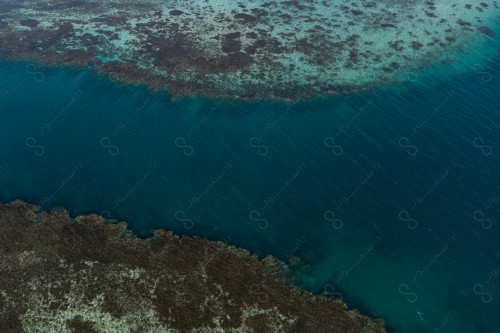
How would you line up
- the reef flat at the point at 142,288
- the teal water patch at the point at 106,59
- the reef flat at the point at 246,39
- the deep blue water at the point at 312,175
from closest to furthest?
the reef flat at the point at 142,288, the deep blue water at the point at 312,175, the reef flat at the point at 246,39, the teal water patch at the point at 106,59

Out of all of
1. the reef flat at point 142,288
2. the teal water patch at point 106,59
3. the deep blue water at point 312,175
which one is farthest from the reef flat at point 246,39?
the reef flat at point 142,288

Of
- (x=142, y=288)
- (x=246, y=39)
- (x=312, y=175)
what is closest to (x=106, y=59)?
(x=246, y=39)

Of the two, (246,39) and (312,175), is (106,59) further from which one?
(312,175)

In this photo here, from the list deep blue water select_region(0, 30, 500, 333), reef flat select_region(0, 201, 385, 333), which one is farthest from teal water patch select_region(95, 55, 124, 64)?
reef flat select_region(0, 201, 385, 333)

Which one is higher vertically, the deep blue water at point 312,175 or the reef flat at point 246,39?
the reef flat at point 246,39

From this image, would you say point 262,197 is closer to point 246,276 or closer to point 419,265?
point 246,276

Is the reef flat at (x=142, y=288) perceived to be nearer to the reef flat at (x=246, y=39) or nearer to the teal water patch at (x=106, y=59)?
the reef flat at (x=246, y=39)

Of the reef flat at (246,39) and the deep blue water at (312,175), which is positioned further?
the reef flat at (246,39)
